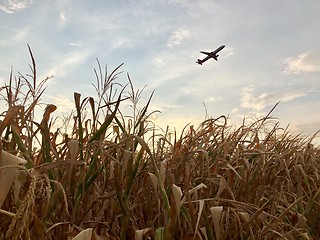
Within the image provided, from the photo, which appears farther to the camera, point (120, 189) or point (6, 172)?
point (120, 189)

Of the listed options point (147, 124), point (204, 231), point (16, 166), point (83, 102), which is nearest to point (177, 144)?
point (147, 124)

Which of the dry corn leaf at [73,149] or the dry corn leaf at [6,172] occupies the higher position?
the dry corn leaf at [73,149]

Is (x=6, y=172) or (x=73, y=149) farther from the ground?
(x=73, y=149)

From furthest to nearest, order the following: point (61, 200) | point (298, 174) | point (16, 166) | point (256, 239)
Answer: point (298, 174), point (256, 239), point (61, 200), point (16, 166)

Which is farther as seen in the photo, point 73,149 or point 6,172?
point 73,149

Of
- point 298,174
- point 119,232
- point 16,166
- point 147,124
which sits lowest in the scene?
point 119,232

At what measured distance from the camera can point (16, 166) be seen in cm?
123

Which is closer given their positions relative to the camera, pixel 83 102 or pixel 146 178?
pixel 83 102

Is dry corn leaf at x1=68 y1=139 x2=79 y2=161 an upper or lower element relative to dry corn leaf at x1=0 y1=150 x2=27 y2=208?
upper

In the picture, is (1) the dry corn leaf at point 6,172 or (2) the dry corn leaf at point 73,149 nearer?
(1) the dry corn leaf at point 6,172

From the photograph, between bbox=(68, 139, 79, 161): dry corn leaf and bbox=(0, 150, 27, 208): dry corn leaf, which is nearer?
bbox=(0, 150, 27, 208): dry corn leaf

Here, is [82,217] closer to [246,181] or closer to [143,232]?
[143,232]

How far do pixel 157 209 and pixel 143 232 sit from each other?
55cm

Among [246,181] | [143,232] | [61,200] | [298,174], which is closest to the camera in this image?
[143,232]
